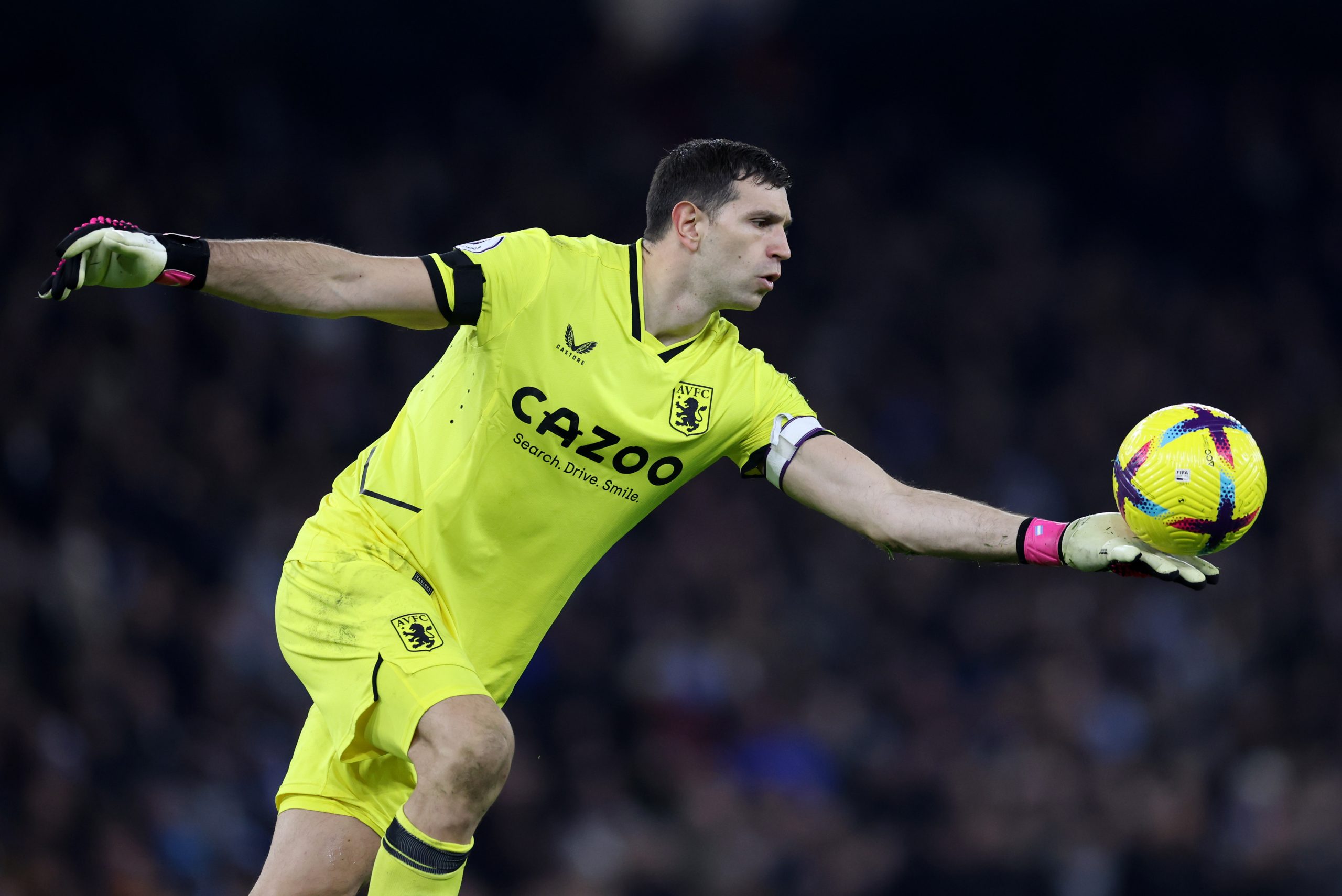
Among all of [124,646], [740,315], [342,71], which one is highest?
[342,71]

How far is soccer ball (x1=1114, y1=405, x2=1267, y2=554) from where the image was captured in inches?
173

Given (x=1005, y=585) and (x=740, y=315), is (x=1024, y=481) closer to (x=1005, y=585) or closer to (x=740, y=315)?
(x=1005, y=585)

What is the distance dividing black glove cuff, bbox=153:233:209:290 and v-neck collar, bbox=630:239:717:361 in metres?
1.55

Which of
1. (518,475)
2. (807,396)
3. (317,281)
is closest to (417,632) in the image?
(518,475)

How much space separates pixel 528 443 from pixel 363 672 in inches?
37.4

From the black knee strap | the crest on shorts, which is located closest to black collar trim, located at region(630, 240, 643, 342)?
the crest on shorts

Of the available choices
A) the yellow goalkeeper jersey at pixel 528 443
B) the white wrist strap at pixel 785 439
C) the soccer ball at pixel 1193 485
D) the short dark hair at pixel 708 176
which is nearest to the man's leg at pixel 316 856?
the yellow goalkeeper jersey at pixel 528 443

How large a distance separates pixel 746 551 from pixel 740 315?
246 centimetres

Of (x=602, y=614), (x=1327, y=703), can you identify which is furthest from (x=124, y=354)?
(x=1327, y=703)

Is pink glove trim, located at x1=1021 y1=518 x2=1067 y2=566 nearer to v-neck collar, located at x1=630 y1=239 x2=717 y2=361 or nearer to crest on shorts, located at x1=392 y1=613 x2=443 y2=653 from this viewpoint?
v-neck collar, located at x1=630 y1=239 x2=717 y2=361

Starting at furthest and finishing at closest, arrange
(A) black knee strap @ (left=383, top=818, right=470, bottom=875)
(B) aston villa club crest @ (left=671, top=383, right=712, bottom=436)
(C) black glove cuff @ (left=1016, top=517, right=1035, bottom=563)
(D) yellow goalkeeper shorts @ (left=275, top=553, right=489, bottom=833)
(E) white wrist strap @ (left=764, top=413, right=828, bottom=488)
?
(E) white wrist strap @ (left=764, top=413, right=828, bottom=488) → (B) aston villa club crest @ (left=671, top=383, right=712, bottom=436) → (C) black glove cuff @ (left=1016, top=517, right=1035, bottom=563) → (D) yellow goalkeeper shorts @ (left=275, top=553, right=489, bottom=833) → (A) black knee strap @ (left=383, top=818, right=470, bottom=875)

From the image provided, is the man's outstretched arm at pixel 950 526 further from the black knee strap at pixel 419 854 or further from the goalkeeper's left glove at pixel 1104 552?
the black knee strap at pixel 419 854

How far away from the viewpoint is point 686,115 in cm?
1517

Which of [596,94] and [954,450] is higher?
[596,94]
